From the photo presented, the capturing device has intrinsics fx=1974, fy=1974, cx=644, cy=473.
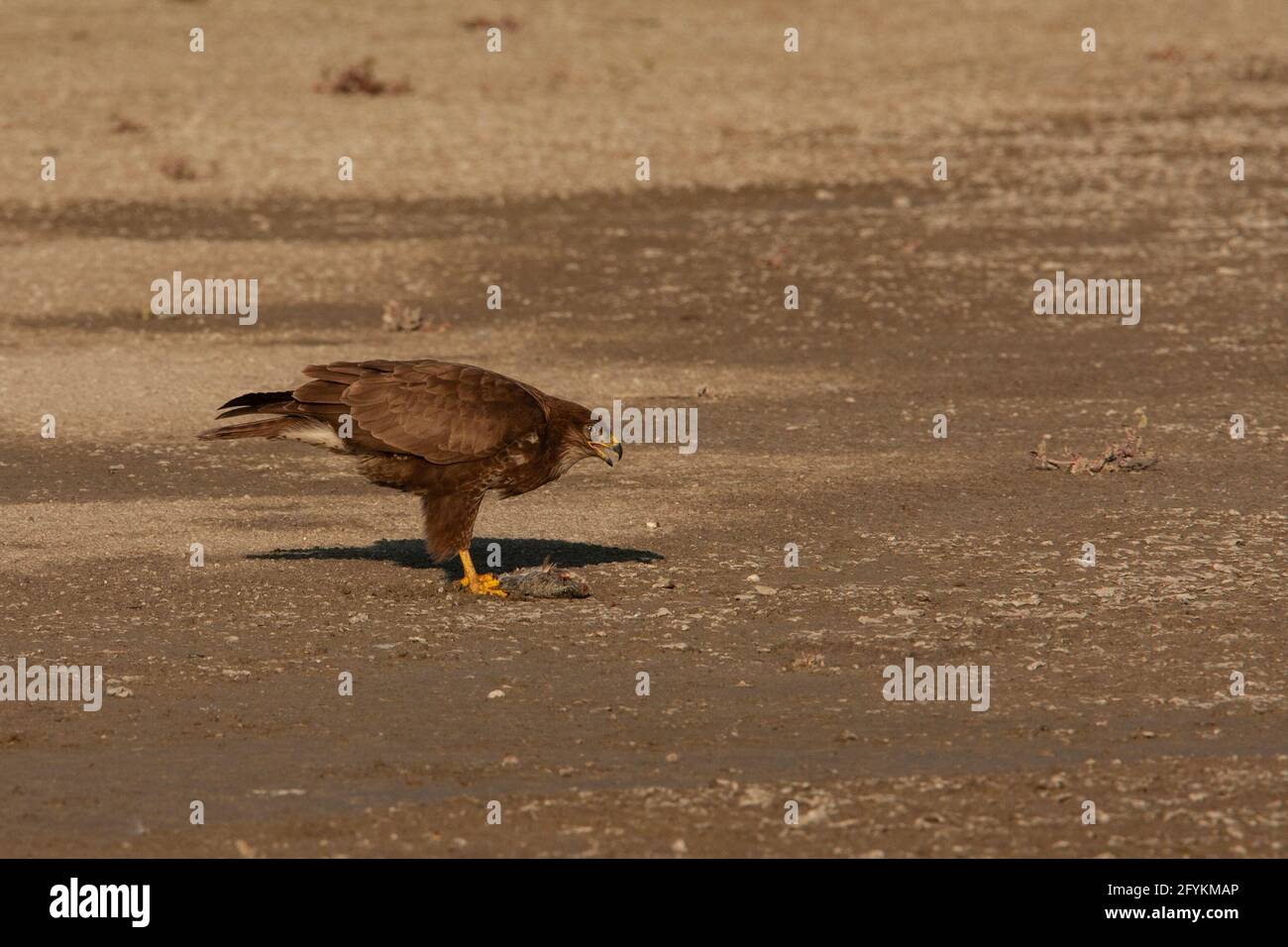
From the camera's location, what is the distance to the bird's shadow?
36.6ft

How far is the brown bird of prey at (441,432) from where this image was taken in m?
10.1

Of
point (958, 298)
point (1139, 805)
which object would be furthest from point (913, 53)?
point (1139, 805)

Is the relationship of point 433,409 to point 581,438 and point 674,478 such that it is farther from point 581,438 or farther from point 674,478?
point 674,478

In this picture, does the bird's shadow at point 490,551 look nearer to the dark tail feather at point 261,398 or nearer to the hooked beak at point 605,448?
the hooked beak at point 605,448

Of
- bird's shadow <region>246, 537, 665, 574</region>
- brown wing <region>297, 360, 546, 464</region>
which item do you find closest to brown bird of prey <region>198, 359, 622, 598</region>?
brown wing <region>297, 360, 546, 464</region>

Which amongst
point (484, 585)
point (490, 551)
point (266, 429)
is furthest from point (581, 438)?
point (266, 429)

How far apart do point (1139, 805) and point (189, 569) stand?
5.63m

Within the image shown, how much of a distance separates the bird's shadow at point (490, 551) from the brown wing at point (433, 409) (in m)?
1.18

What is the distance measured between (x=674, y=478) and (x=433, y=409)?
3.30 meters

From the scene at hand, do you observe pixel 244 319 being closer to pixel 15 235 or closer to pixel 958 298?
pixel 15 235

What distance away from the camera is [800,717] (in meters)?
8.58

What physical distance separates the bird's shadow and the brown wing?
118 cm

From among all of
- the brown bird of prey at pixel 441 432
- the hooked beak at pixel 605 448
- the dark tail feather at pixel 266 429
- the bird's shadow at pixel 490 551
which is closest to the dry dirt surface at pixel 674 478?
the bird's shadow at pixel 490 551

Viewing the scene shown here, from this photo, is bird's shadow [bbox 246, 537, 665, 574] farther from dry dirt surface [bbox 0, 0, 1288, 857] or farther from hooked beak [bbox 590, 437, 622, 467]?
hooked beak [bbox 590, 437, 622, 467]
